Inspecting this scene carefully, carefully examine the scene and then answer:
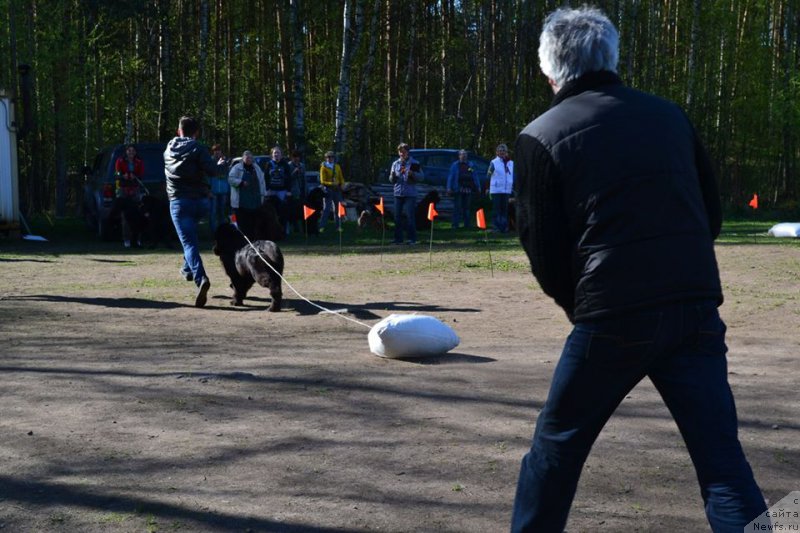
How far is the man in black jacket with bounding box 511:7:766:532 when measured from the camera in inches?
134

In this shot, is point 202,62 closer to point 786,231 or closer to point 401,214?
point 401,214

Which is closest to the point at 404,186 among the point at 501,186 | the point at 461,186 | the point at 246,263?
the point at 501,186

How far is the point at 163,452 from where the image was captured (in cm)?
579

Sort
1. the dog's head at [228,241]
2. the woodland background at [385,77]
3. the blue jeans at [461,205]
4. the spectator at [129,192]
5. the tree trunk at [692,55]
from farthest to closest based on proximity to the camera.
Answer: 1. the tree trunk at [692,55]
2. the woodland background at [385,77]
3. the blue jeans at [461,205]
4. the spectator at [129,192]
5. the dog's head at [228,241]

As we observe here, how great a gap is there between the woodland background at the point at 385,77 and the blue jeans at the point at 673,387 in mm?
31687

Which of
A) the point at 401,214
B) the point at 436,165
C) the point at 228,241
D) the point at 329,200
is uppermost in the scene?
the point at 436,165

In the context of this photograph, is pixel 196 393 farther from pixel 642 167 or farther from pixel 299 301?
pixel 299 301

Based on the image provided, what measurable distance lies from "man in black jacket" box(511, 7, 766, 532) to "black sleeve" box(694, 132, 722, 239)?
8 centimetres

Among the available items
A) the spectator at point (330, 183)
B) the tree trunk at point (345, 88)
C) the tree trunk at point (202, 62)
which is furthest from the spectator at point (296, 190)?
the tree trunk at point (202, 62)

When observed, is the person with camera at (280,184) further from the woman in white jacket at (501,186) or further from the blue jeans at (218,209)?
the woman in white jacket at (501,186)

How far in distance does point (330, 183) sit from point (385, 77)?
2282cm

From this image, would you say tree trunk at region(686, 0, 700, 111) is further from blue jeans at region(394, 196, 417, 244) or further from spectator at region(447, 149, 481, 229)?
blue jeans at region(394, 196, 417, 244)

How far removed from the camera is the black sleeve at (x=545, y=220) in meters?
3.51

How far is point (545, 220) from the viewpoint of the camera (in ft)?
11.5
